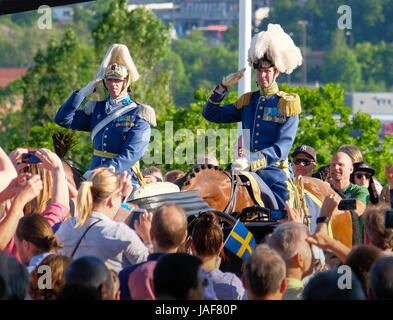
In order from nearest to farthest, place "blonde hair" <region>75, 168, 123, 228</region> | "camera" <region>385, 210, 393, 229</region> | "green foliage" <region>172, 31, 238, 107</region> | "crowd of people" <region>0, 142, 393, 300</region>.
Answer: "crowd of people" <region>0, 142, 393, 300</region> → "camera" <region>385, 210, 393, 229</region> → "blonde hair" <region>75, 168, 123, 228</region> → "green foliage" <region>172, 31, 238, 107</region>

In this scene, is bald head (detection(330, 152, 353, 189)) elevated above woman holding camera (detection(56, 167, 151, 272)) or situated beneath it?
situated beneath

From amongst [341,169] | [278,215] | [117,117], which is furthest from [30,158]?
[341,169]

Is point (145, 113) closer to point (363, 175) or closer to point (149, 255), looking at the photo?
point (363, 175)

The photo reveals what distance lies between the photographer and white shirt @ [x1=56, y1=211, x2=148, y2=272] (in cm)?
451

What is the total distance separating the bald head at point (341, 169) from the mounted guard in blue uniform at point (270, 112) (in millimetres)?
778

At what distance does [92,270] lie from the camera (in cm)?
373

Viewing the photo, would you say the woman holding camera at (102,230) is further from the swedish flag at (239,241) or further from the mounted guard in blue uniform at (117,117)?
the mounted guard in blue uniform at (117,117)

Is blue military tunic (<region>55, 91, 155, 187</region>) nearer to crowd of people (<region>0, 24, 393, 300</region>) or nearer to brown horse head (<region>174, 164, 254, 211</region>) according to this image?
crowd of people (<region>0, 24, 393, 300</region>)

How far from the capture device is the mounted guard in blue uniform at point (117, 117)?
21.2ft

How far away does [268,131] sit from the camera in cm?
666

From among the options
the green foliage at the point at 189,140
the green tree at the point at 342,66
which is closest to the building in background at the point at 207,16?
the green tree at the point at 342,66

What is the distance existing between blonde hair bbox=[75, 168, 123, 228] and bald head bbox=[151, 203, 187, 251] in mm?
434

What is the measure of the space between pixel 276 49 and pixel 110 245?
2478 mm

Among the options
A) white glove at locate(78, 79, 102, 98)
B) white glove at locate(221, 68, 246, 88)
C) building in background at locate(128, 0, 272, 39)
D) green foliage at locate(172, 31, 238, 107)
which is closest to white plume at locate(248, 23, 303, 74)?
white glove at locate(221, 68, 246, 88)
